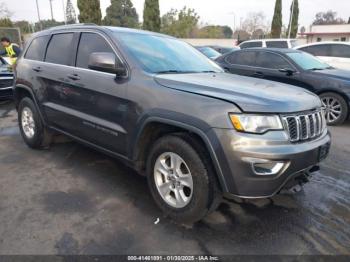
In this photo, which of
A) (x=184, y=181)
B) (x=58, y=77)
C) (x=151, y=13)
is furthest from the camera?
(x=151, y=13)

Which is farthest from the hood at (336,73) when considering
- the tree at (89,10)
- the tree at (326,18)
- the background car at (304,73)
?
the tree at (326,18)

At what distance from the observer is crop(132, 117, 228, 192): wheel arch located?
263cm

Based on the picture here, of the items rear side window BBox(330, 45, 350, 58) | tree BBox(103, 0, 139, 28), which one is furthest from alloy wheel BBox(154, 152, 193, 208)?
tree BBox(103, 0, 139, 28)

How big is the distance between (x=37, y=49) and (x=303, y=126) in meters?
3.98

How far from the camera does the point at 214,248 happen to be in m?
2.71

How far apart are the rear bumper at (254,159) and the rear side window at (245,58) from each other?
19.0 ft

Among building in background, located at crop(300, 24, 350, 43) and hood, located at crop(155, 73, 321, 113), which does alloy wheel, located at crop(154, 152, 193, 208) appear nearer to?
hood, located at crop(155, 73, 321, 113)

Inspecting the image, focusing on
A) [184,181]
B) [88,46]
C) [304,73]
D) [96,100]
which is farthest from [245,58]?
[184,181]

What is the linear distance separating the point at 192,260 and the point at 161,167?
899 mm

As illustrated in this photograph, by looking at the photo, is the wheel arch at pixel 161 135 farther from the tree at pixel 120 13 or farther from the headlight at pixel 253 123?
the tree at pixel 120 13

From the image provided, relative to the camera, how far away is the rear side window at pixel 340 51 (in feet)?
34.7

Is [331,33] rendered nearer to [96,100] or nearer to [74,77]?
[74,77]

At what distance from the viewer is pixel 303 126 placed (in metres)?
2.78

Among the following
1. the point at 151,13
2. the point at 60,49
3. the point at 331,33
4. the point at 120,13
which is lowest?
the point at 60,49
